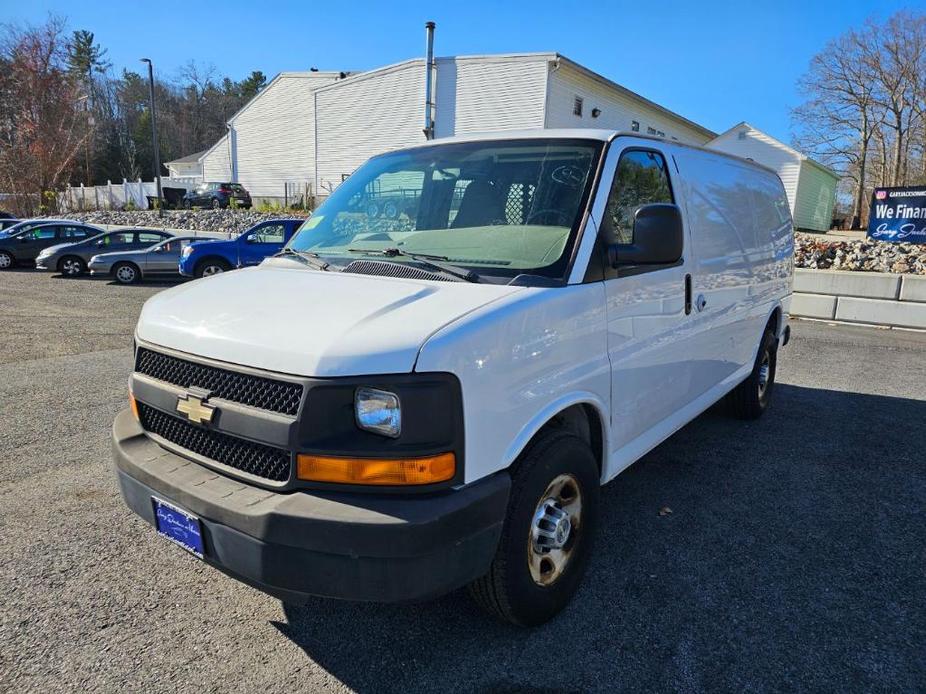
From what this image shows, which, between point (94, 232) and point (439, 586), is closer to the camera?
point (439, 586)

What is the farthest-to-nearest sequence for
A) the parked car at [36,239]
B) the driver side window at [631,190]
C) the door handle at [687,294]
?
the parked car at [36,239] → the door handle at [687,294] → the driver side window at [631,190]

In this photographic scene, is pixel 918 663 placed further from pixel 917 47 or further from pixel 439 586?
pixel 917 47

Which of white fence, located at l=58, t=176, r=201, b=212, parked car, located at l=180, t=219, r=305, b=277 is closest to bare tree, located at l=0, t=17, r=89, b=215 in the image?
white fence, located at l=58, t=176, r=201, b=212

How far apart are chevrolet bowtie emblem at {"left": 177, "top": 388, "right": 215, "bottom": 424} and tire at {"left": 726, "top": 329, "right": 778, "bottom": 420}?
4.60 meters

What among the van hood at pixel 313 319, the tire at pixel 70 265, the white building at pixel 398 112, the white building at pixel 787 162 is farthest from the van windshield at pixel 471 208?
the white building at pixel 787 162

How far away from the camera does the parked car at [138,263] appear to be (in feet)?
55.9

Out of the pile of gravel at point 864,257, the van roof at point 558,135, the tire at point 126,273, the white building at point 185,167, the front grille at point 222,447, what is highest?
the white building at point 185,167

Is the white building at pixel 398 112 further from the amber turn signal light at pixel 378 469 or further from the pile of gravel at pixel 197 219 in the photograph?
the amber turn signal light at pixel 378 469

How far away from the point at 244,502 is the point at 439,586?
73 cm

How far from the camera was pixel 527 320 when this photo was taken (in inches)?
96.1

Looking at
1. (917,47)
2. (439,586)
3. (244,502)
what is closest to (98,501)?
(244,502)

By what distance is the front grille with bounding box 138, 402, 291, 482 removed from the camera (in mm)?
2255

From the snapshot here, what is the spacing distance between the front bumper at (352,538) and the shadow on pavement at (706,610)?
1.99 feet

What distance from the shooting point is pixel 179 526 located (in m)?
2.41
